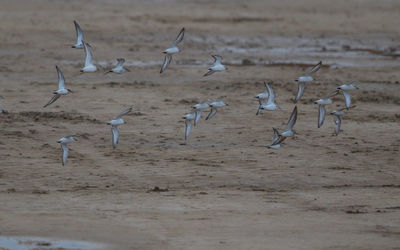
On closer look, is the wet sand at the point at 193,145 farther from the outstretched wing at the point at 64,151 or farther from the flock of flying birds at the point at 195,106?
the flock of flying birds at the point at 195,106

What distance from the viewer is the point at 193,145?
1847 cm

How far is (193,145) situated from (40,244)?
6604mm

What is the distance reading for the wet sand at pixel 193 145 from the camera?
13.4m

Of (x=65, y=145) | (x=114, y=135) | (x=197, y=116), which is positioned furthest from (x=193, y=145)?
(x=65, y=145)

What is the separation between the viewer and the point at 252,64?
91.8 feet

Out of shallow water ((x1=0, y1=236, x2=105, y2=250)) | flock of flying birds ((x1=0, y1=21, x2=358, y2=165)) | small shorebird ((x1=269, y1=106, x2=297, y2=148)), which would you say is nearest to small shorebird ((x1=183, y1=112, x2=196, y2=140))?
flock of flying birds ((x1=0, y1=21, x2=358, y2=165))

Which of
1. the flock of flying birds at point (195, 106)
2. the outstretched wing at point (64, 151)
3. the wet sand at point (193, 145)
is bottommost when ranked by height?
the wet sand at point (193, 145)

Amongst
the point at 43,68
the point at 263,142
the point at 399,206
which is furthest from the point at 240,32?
the point at 399,206

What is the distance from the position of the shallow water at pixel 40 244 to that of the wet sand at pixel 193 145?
0.19 m

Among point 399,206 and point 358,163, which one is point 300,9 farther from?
point 399,206

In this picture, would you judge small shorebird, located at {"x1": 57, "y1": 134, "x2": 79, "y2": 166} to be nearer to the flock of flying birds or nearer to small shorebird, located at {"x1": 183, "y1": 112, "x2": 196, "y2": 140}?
the flock of flying birds

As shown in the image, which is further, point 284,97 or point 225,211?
point 284,97

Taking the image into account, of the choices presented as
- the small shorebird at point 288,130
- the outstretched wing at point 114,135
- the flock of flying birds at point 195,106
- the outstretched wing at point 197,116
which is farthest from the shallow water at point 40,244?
the outstretched wing at point 197,116

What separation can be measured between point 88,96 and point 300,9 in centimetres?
1978
